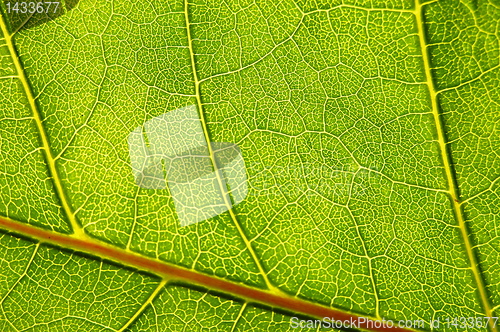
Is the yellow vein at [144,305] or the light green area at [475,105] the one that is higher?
the light green area at [475,105]

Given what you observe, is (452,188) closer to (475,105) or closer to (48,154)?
(475,105)

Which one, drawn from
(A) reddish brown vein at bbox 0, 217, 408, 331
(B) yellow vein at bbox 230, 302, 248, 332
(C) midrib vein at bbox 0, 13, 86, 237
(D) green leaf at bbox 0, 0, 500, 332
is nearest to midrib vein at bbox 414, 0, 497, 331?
(D) green leaf at bbox 0, 0, 500, 332

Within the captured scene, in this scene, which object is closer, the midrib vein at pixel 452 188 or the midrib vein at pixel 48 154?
the midrib vein at pixel 452 188

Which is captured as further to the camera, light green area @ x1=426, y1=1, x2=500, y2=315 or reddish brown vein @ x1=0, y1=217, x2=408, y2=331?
reddish brown vein @ x1=0, y1=217, x2=408, y2=331

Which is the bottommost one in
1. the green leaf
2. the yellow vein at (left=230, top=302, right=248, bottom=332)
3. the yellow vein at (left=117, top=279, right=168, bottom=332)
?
the yellow vein at (left=230, top=302, right=248, bottom=332)

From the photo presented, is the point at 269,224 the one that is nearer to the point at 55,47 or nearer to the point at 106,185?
the point at 106,185

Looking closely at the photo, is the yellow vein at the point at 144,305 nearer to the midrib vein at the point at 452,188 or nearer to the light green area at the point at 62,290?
the light green area at the point at 62,290

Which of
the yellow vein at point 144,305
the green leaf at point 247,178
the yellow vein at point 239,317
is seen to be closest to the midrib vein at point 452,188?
the green leaf at point 247,178

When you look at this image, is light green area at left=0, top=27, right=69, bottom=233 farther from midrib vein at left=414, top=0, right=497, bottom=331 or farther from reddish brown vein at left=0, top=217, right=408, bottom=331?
midrib vein at left=414, top=0, right=497, bottom=331
